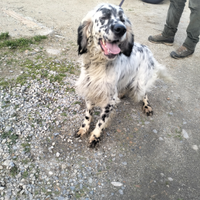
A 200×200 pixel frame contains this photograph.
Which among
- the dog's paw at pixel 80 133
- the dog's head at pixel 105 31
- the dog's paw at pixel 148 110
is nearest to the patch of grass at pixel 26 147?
the dog's paw at pixel 80 133

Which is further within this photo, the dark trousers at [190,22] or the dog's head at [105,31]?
the dark trousers at [190,22]

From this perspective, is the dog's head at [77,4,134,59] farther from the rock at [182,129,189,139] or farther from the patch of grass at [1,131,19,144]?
the rock at [182,129,189,139]

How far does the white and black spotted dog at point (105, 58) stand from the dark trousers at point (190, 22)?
2.28 meters

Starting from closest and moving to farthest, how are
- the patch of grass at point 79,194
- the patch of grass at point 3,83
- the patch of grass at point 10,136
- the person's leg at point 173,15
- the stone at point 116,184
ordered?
the patch of grass at point 79,194 → the stone at point 116,184 → the patch of grass at point 10,136 → the patch of grass at point 3,83 → the person's leg at point 173,15

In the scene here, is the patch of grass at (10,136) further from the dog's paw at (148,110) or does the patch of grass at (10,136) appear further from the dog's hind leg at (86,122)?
the dog's paw at (148,110)

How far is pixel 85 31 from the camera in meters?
2.22

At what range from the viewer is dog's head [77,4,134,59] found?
195 centimetres

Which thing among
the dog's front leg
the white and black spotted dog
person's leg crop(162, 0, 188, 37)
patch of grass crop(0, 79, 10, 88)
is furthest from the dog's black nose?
person's leg crop(162, 0, 188, 37)

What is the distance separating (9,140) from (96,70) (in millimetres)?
1549

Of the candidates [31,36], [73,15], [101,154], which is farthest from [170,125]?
[73,15]

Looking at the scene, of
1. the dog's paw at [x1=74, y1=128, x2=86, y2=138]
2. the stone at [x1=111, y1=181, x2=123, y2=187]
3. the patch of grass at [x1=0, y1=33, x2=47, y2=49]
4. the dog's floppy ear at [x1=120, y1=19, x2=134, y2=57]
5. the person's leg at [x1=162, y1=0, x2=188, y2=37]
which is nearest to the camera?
the stone at [x1=111, y1=181, x2=123, y2=187]

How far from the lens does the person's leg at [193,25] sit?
13.9ft

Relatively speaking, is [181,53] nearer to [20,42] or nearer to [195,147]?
[195,147]

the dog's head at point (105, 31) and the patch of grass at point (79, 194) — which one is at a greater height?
the dog's head at point (105, 31)
